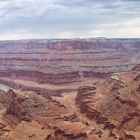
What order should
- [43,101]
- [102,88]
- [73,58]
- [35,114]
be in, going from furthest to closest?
[73,58]
[102,88]
[43,101]
[35,114]

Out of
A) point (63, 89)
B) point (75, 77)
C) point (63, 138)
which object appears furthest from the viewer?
point (75, 77)

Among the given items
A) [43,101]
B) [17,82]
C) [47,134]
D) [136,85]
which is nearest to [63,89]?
[17,82]

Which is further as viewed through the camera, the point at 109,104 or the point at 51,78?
the point at 51,78

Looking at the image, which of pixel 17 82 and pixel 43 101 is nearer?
pixel 43 101

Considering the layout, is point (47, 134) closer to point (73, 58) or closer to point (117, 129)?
point (117, 129)

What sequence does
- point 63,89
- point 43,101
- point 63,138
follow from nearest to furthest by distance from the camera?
point 63,138 < point 43,101 < point 63,89

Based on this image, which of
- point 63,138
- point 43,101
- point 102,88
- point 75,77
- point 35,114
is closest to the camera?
point 63,138

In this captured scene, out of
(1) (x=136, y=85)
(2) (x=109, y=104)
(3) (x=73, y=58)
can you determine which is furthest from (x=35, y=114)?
Result: (3) (x=73, y=58)

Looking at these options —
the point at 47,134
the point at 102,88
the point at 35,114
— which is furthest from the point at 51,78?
the point at 47,134

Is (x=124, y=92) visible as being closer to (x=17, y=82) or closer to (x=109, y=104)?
(x=109, y=104)
